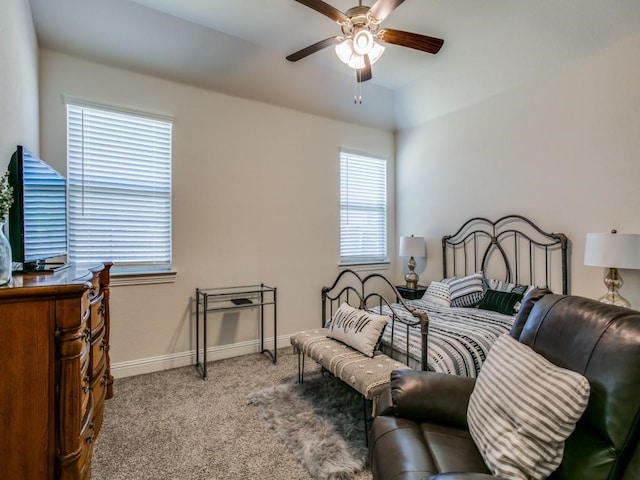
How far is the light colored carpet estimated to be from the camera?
1832 millimetres

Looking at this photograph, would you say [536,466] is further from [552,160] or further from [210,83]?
[210,83]

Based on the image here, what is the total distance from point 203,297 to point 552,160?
3.61 meters

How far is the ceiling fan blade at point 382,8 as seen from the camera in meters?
2.03

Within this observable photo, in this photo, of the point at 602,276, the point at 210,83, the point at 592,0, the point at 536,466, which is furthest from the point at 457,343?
the point at 210,83

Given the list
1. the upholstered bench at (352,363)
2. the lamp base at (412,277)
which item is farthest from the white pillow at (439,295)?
the upholstered bench at (352,363)

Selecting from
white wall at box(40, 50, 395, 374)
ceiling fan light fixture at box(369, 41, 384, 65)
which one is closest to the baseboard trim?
white wall at box(40, 50, 395, 374)

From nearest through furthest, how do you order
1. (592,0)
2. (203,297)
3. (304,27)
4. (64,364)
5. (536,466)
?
(536,466) < (64,364) < (592,0) < (304,27) < (203,297)

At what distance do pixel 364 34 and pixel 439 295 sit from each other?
268cm

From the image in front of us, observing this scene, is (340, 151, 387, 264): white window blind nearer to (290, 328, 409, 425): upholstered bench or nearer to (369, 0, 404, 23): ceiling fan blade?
(290, 328, 409, 425): upholstered bench

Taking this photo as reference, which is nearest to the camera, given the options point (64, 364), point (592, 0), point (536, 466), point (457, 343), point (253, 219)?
point (536, 466)

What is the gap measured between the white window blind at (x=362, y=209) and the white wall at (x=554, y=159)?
0.62 metres

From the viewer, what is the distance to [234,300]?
11.2 ft

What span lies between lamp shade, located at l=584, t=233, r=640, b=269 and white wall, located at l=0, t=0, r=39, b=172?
12.8 ft

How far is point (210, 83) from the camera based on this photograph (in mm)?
3367
